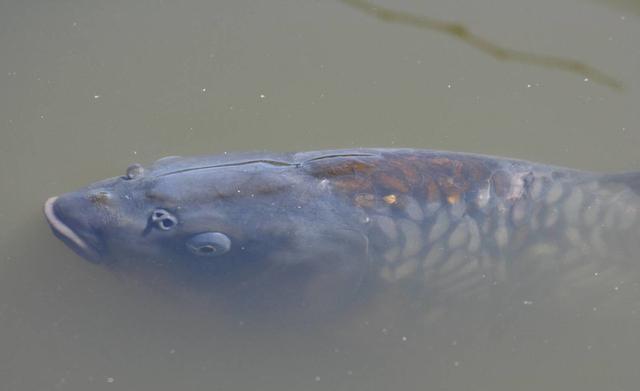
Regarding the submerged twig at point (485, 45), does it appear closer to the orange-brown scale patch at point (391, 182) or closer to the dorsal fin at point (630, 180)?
the dorsal fin at point (630, 180)

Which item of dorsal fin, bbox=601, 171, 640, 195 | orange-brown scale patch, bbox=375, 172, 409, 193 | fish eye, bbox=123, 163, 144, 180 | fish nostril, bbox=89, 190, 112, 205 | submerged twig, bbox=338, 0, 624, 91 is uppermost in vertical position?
submerged twig, bbox=338, 0, 624, 91

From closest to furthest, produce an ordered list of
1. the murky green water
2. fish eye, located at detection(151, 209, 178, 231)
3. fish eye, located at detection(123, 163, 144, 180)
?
fish eye, located at detection(151, 209, 178, 231) < fish eye, located at detection(123, 163, 144, 180) < the murky green water

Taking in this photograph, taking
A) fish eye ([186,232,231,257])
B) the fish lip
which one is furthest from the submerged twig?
the fish lip

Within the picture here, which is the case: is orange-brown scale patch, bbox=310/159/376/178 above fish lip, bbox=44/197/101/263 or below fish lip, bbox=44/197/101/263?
above

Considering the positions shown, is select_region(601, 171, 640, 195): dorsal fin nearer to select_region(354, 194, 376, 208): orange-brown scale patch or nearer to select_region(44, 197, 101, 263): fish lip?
select_region(354, 194, 376, 208): orange-brown scale patch

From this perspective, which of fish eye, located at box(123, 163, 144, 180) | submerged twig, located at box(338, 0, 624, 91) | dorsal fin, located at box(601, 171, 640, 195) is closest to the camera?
fish eye, located at box(123, 163, 144, 180)

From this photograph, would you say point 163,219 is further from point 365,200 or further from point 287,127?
point 287,127

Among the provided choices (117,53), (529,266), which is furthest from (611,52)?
(117,53)
